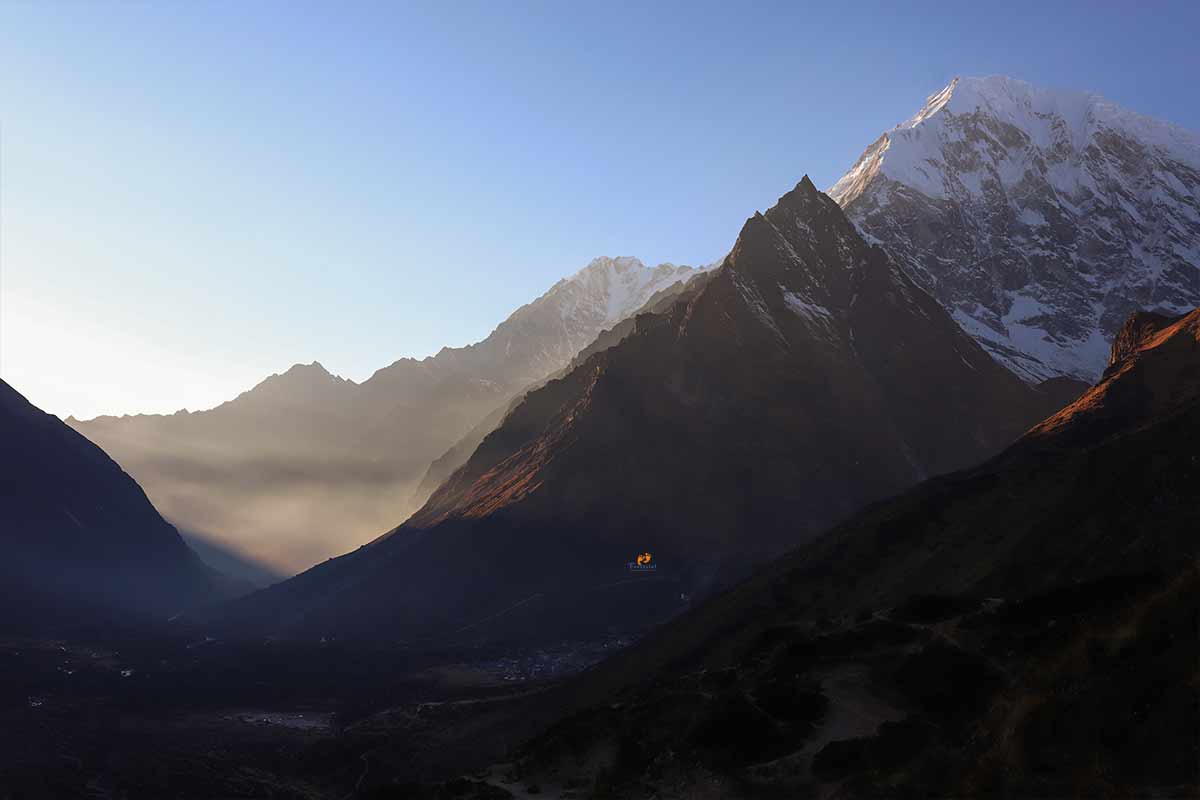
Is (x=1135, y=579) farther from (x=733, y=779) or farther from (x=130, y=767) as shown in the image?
(x=130, y=767)

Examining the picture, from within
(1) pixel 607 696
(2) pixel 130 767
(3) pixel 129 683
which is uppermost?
(3) pixel 129 683

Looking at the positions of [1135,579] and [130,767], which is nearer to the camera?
[1135,579]

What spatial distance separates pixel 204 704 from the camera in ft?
533

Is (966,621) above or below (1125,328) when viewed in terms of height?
below

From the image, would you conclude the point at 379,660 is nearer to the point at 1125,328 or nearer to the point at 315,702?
the point at 315,702

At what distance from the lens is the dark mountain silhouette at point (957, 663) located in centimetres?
3856

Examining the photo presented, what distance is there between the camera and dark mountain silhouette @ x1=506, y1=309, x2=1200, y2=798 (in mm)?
38562

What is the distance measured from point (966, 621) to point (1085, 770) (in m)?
27.6

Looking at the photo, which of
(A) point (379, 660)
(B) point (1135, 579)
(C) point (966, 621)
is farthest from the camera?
(A) point (379, 660)

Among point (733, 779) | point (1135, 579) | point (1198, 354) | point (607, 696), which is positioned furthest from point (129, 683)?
point (1198, 354)

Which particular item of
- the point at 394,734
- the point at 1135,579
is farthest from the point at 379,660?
the point at 1135,579

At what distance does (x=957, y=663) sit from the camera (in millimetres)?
55438

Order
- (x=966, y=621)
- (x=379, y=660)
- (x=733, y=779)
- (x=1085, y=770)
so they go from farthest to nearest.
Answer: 1. (x=379, y=660)
2. (x=966, y=621)
3. (x=733, y=779)
4. (x=1085, y=770)

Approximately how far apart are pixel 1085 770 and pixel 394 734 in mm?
109862
